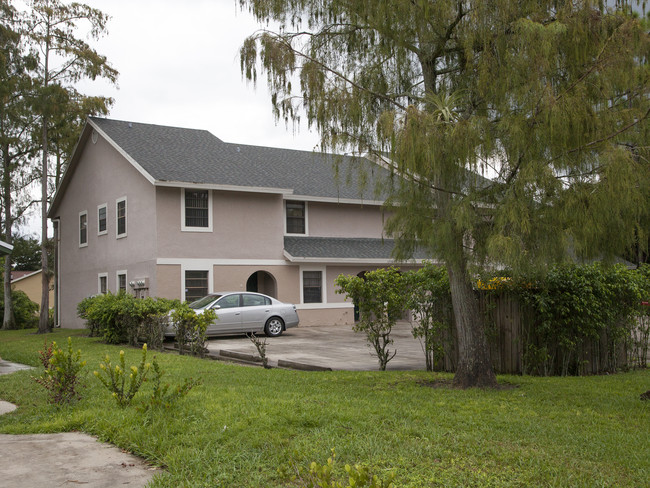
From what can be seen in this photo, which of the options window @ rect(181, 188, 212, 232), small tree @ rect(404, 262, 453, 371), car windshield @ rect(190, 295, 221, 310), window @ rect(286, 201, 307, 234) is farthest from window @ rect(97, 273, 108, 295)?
small tree @ rect(404, 262, 453, 371)

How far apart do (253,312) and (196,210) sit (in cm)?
483

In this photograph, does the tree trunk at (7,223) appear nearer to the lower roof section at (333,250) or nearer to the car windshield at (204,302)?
the lower roof section at (333,250)

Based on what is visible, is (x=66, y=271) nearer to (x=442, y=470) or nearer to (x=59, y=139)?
(x=59, y=139)

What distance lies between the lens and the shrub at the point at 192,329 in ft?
47.5

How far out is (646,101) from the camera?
735cm

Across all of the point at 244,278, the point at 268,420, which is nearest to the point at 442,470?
the point at 268,420

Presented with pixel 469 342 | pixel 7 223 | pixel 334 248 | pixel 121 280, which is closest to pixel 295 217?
pixel 334 248

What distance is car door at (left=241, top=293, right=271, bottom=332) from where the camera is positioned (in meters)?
20.0

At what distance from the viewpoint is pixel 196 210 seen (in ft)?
74.4

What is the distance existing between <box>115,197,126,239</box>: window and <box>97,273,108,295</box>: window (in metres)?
2.17

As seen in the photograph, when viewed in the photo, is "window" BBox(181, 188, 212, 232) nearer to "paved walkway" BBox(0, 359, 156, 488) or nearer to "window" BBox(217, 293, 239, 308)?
"window" BBox(217, 293, 239, 308)

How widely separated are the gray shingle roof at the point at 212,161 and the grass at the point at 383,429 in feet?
46.2

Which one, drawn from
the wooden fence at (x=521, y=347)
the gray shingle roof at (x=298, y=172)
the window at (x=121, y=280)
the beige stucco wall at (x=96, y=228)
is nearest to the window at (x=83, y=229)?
the beige stucco wall at (x=96, y=228)

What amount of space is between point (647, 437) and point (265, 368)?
296 inches
